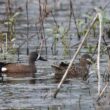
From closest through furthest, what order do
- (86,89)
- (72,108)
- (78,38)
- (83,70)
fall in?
(72,108), (86,89), (83,70), (78,38)

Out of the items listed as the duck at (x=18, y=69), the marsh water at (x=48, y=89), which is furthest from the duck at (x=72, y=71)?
the duck at (x=18, y=69)

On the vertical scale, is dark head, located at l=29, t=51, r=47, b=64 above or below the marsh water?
above

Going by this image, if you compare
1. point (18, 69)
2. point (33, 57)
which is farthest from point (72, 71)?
point (33, 57)

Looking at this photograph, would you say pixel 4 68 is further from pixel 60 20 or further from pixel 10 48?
pixel 60 20

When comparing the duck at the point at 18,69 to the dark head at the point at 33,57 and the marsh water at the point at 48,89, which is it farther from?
the marsh water at the point at 48,89

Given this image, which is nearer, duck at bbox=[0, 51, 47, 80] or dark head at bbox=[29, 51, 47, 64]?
duck at bbox=[0, 51, 47, 80]

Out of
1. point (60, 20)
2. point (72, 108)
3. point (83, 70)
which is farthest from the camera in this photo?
point (60, 20)

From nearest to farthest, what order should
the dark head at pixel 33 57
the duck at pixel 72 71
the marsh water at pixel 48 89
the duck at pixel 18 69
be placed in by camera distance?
1. the marsh water at pixel 48 89
2. the duck at pixel 72 71
3. the duck at pixel 18 69
4. the dark head at pixel 33 57

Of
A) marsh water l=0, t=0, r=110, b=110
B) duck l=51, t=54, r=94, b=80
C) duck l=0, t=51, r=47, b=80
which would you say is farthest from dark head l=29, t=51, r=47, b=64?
duck l=51, t=54, r=94, b=80

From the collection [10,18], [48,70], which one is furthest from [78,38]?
[48,70]

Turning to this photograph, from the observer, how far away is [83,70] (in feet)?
42.8

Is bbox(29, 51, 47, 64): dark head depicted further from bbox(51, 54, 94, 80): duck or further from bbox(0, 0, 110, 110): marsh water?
bbox(51, 54, 94, 80): duck

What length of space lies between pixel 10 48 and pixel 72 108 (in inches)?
213

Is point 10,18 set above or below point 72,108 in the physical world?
above
